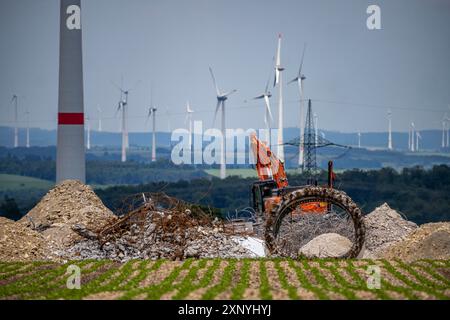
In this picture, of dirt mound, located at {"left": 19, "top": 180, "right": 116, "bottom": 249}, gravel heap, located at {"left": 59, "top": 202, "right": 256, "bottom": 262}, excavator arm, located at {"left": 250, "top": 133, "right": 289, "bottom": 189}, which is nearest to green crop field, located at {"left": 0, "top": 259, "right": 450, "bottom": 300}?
gravel heap, located at {"left": 59, "top": 202, "right": 256, "bottom": 262}

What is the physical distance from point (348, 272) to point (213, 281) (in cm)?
321

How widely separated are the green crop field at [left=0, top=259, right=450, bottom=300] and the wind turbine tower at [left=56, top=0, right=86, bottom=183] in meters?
17.4

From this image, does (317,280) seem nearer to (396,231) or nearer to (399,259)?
(399,259)

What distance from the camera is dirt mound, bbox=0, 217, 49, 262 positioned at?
24297mm

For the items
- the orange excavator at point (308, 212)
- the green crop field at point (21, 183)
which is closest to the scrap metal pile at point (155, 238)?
the orange excavator at point (308, 212)

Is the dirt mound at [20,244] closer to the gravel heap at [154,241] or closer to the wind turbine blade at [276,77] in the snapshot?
the gravel heap at [154,241]

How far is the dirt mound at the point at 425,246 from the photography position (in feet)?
81.2

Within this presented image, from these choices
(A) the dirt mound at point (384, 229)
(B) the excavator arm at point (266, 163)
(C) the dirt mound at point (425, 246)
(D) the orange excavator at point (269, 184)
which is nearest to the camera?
(C) the dirt mound at point (425, 246)

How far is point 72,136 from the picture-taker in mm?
40062

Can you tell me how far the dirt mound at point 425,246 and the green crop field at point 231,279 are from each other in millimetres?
1532

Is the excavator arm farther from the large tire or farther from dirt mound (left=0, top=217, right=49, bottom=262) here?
dirt mound (left=0, top=217, right=49, bottom=262)

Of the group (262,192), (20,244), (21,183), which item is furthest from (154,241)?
(21,183)
